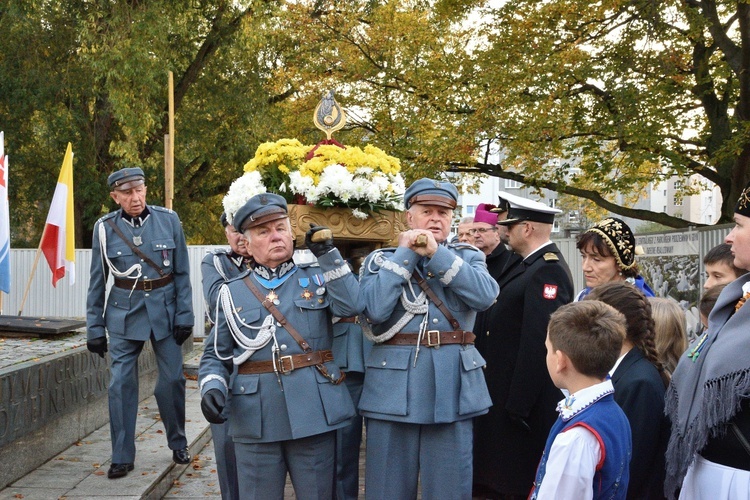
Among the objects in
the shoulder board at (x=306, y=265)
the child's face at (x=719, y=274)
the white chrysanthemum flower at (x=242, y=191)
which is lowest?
the child's face at (x=719, y=274)

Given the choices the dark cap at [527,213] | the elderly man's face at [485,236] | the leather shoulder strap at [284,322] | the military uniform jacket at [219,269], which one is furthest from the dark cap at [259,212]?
the elderly man's face at [485,236]

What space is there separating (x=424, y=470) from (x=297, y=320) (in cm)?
92

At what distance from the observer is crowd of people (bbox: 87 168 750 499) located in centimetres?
304

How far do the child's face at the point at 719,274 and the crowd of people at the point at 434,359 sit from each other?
0.01 meters

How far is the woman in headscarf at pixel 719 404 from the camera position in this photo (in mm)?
2832

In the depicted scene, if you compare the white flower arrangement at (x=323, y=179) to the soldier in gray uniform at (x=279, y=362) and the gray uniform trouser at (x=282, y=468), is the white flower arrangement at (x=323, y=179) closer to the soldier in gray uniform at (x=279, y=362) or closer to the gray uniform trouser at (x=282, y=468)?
the soldier in gray uniform at (x=279, y=362)

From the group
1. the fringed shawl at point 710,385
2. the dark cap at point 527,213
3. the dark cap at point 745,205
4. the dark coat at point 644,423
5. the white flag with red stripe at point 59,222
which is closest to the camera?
the fringed shawl at point 710,385

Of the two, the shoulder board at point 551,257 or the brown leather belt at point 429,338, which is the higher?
the shoulder board at point 551,257

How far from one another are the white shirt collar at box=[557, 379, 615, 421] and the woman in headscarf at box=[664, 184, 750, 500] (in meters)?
0.30

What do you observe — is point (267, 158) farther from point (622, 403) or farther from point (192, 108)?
point (192, 108)

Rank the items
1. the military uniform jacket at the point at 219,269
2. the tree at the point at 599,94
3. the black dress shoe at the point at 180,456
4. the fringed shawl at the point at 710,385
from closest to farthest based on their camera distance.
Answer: the fringed shawl at the point at 710,385, the military uniform jacket at the point at 219,269, the black dress shoe at the point at 180,456, the tree at the point at 599,94

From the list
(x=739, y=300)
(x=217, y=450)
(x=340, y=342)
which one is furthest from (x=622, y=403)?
(x=217, y=450)

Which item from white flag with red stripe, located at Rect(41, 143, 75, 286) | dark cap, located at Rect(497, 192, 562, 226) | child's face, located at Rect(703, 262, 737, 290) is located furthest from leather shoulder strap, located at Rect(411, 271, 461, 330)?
white flag with red stripe, located at Rect(41, 143, 75, 286)

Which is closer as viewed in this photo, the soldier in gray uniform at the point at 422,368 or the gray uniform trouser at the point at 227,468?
the soldier in gray uniform at the point at 422,368
